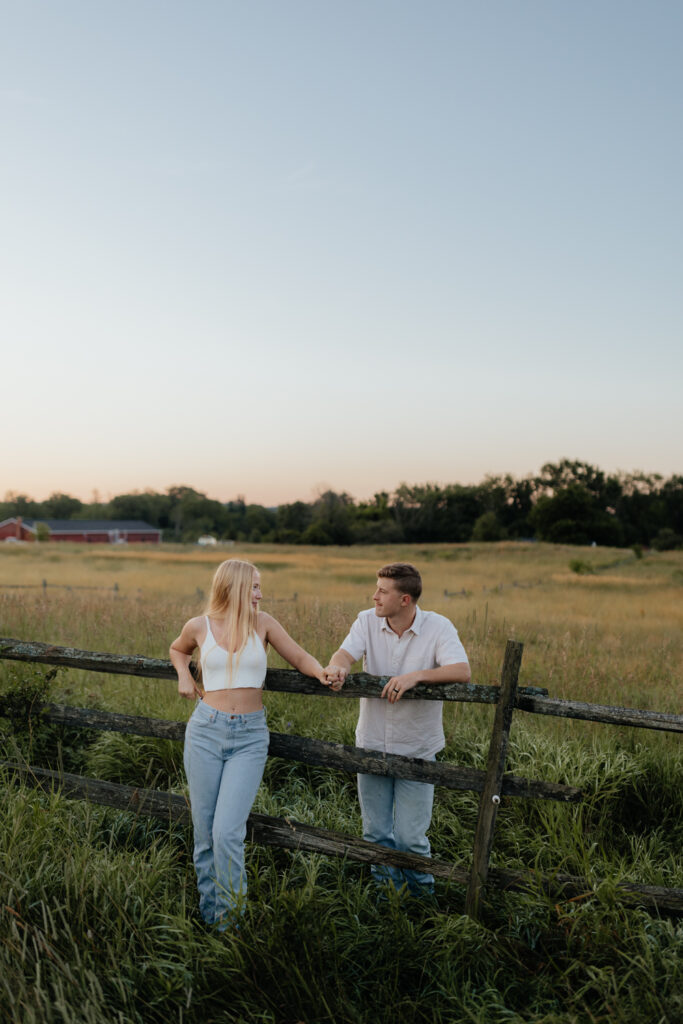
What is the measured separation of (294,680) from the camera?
4.09 m

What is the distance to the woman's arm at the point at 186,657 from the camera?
398 centimetres

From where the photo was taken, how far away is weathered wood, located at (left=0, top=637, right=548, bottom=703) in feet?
12.5

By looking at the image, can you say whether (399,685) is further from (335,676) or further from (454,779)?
(454,779)

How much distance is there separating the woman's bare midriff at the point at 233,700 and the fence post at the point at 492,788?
1.24 meters

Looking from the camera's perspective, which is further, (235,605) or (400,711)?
(400,711)

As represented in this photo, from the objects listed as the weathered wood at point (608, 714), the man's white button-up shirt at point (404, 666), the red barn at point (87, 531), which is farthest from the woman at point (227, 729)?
the red barn at point (87, 531)

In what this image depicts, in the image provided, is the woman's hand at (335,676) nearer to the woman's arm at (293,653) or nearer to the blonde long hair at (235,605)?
the woman's arm at (293,653)

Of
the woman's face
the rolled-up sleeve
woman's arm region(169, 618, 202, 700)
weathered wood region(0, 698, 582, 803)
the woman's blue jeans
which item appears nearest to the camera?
the woman's blue jeans

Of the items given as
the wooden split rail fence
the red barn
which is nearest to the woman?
the wooden split rail fence

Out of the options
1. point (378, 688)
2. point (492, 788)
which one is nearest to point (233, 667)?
point (378, 688)

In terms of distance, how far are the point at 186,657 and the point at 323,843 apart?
4.23ft

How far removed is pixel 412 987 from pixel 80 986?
56.5 inches

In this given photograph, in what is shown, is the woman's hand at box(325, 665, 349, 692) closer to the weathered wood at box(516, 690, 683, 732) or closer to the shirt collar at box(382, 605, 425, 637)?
the shirt collar at box(382, 605, 425, 637)

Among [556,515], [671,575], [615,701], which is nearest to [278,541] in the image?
[556,515]
